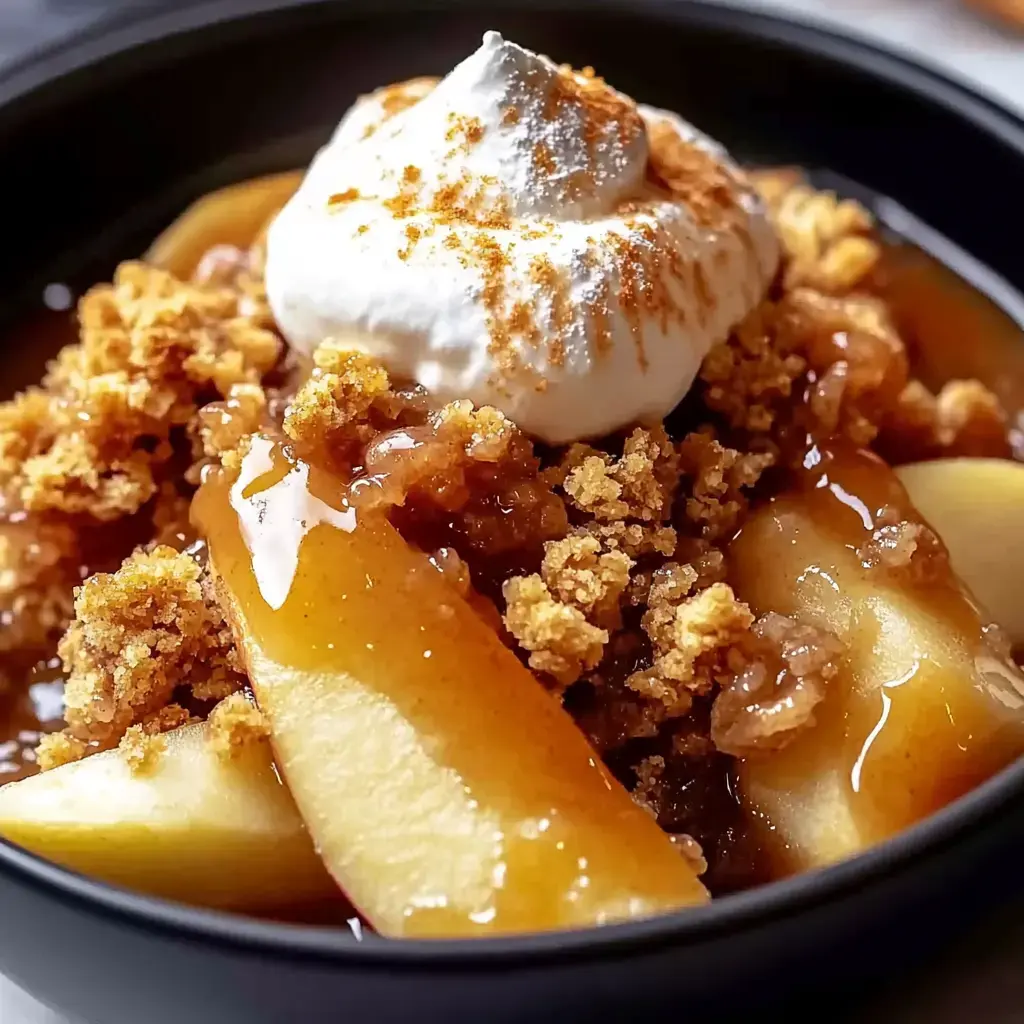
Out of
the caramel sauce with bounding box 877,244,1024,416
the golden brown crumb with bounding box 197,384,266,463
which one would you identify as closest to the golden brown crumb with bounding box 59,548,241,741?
the golden brown crumb with bounding box 197,384,266,463

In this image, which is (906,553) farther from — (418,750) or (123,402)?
(123,402)

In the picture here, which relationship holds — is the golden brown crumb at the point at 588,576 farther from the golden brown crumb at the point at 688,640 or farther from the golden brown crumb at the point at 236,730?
the golden brown crumb at the point at 236,730

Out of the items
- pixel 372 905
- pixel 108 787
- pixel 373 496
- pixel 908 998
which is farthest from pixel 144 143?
pixel 908 998

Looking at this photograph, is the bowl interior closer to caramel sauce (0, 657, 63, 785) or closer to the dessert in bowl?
the dessert in bowl

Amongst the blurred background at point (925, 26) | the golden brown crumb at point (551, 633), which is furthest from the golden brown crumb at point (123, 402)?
the blurred background at point (925, 26)

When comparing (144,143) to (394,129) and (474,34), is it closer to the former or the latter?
(474,34)

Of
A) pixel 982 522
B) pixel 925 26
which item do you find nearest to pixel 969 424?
pixel 982 522
